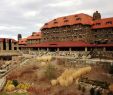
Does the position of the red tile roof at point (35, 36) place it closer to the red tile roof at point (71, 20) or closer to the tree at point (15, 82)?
the red tile roof at point (71, 20)

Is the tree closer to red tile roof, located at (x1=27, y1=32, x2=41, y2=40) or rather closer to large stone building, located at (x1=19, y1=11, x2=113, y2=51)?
large stone building, located at (x1=19, y1=11, x2=113, y2=51)

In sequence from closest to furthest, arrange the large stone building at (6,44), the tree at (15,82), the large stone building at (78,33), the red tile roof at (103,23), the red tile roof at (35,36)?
the tree at (15,82), the large stone building at (78,33), the red tile roof at (103,23), the large stone building at (6,44), the red tile roof at (35,36)

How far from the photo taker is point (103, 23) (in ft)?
228

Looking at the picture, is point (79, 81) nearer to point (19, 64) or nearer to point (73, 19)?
point (19, 64)

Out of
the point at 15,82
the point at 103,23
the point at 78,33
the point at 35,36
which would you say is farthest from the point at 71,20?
the point at 15,82

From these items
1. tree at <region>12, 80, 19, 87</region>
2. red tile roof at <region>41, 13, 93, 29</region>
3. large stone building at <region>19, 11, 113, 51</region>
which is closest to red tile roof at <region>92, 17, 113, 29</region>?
large stone building at <region>19, 11, 113, 51</region>

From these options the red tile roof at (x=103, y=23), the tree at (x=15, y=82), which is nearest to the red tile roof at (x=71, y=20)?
the red tile roof at (x=103, y=23)

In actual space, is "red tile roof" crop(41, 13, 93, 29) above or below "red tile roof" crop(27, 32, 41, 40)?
above

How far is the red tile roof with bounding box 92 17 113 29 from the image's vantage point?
6769 cm

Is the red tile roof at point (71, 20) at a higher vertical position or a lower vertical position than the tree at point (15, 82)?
higher

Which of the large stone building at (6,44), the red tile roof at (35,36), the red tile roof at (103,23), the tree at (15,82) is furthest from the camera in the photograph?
the red tile roof at (35,36)

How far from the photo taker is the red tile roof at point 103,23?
67.7m

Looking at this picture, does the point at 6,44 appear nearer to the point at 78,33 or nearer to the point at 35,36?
the point at 35,36

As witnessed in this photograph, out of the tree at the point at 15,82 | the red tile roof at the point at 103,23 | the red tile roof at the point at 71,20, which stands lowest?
the tree at the point at 15,82
